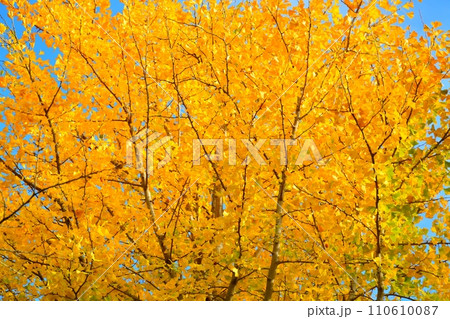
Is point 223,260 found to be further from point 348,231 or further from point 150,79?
point 150,79

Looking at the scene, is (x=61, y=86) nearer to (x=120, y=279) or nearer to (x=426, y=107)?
(x=120, y=279)

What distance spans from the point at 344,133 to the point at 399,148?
80cm

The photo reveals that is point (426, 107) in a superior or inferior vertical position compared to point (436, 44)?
inferior

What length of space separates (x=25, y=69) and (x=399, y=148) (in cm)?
423

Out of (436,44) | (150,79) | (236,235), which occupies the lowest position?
(236,235)

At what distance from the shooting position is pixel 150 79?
555 cm

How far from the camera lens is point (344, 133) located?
4371mm

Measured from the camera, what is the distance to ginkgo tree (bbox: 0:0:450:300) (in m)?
3.97

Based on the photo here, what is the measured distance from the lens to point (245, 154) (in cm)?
427

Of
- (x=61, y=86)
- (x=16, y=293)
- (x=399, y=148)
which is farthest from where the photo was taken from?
(x=16, y=293)

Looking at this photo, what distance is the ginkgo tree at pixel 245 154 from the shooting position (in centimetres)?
397

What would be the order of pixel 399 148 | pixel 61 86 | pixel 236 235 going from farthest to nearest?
pixel 61 86 → pixel 236 235 → pixel 399 148

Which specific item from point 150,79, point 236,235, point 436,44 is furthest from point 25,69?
point 436,44

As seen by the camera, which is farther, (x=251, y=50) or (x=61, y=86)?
(x=61, y=86)
